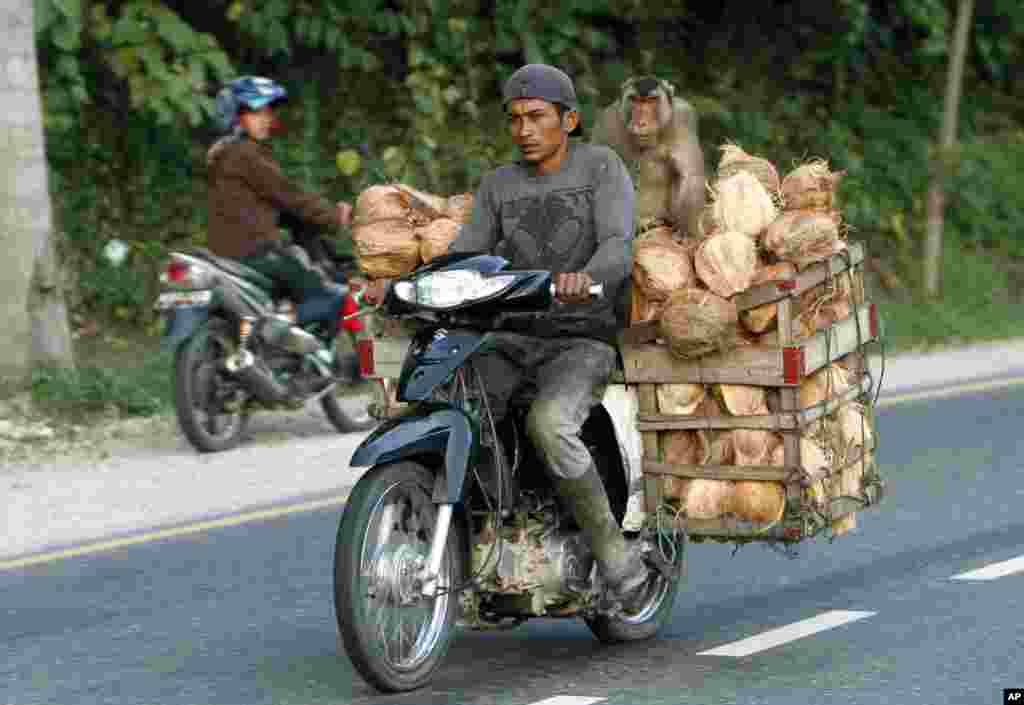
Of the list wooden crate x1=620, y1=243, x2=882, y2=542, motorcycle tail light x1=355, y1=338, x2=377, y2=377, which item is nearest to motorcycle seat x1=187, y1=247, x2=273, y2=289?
motorcycle tail light x1=355, y1=338, x2=377, y2=377

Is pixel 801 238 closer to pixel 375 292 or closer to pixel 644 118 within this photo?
pixel 375 292

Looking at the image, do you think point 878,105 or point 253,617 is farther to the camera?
point 878,105

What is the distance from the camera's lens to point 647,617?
26.2ft

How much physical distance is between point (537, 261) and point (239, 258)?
6.04m

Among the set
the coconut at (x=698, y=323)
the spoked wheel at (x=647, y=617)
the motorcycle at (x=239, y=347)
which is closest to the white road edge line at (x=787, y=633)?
the spoked wheel at (x=647, y=617)

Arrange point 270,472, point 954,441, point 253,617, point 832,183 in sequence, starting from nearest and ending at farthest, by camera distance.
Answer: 1. point 832,183
2. point 253,617
3. point 270,472
4. point 954,441

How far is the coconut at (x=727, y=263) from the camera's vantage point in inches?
294

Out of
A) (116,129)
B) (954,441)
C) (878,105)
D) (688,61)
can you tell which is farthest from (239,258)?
(878,105)

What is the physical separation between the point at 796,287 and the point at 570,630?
1.61 meters

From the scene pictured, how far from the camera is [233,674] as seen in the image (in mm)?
7582

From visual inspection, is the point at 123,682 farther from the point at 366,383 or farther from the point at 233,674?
the point at 366,383

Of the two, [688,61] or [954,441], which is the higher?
[688,61]

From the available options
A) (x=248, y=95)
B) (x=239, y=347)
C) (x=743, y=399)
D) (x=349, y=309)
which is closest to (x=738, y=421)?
(x=743, y=399)

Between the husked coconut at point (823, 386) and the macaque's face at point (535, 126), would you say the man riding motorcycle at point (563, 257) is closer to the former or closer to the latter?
the macaque's face at point (535, 126)
